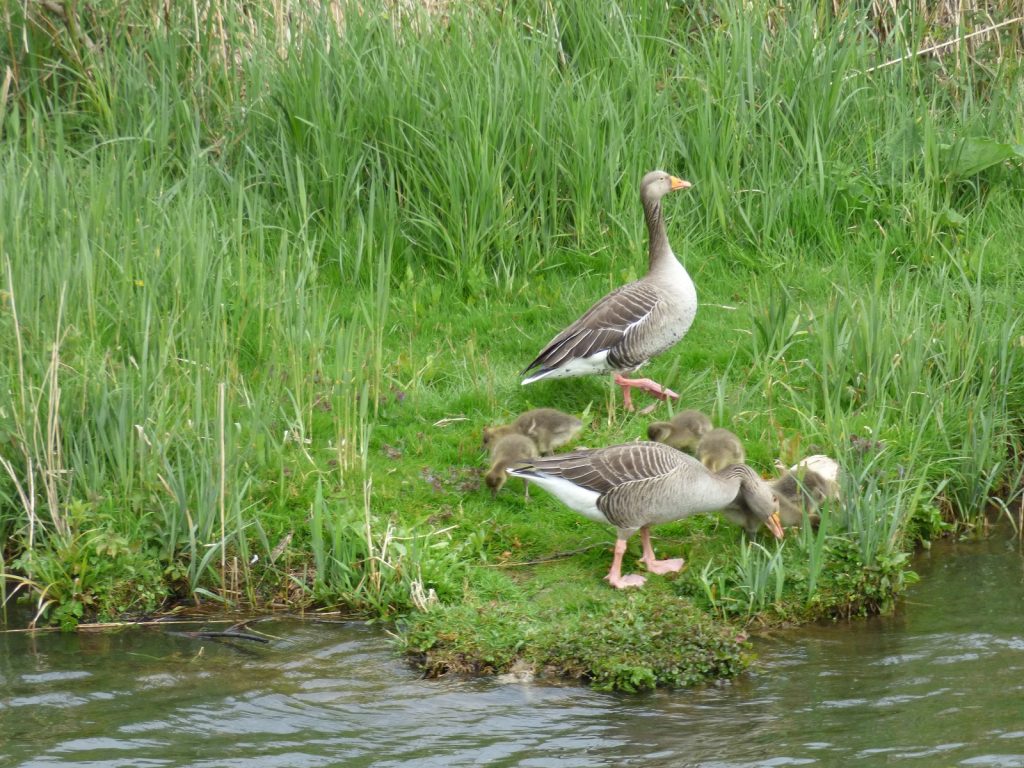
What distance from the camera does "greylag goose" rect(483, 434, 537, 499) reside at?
791 centimetres

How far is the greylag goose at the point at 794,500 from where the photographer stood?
25.0 feet

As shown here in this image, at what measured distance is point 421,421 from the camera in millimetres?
Result: 8969

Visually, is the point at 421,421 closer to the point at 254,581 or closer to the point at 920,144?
the point at 254,581

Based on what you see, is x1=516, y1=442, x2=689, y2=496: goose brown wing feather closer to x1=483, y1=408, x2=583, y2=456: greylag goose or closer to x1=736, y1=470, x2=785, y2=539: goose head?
x1=736, y1=470, x2=785, y2=539: goose head

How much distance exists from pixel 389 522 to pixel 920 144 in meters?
6.06

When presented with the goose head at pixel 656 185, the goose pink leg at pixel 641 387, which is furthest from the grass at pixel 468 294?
the goose head at pixel 656 185

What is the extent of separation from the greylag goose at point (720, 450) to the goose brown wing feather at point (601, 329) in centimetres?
114

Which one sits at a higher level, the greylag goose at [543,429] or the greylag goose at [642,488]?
the greylag goose at [543,429]

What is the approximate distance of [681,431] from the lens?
27.2 feet

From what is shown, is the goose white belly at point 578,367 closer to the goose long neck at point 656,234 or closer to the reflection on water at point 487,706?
the goose long neck at point 656,234

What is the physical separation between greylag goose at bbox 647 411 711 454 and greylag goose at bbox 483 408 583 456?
1.61ft

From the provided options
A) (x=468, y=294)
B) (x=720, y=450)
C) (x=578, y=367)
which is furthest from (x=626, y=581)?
(x=468, y=294)

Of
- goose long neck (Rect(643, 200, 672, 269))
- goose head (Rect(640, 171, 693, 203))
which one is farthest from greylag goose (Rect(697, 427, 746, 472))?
goose head (Rect(640, 171, 693, 203))

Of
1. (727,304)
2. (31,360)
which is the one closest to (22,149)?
(31,360)
